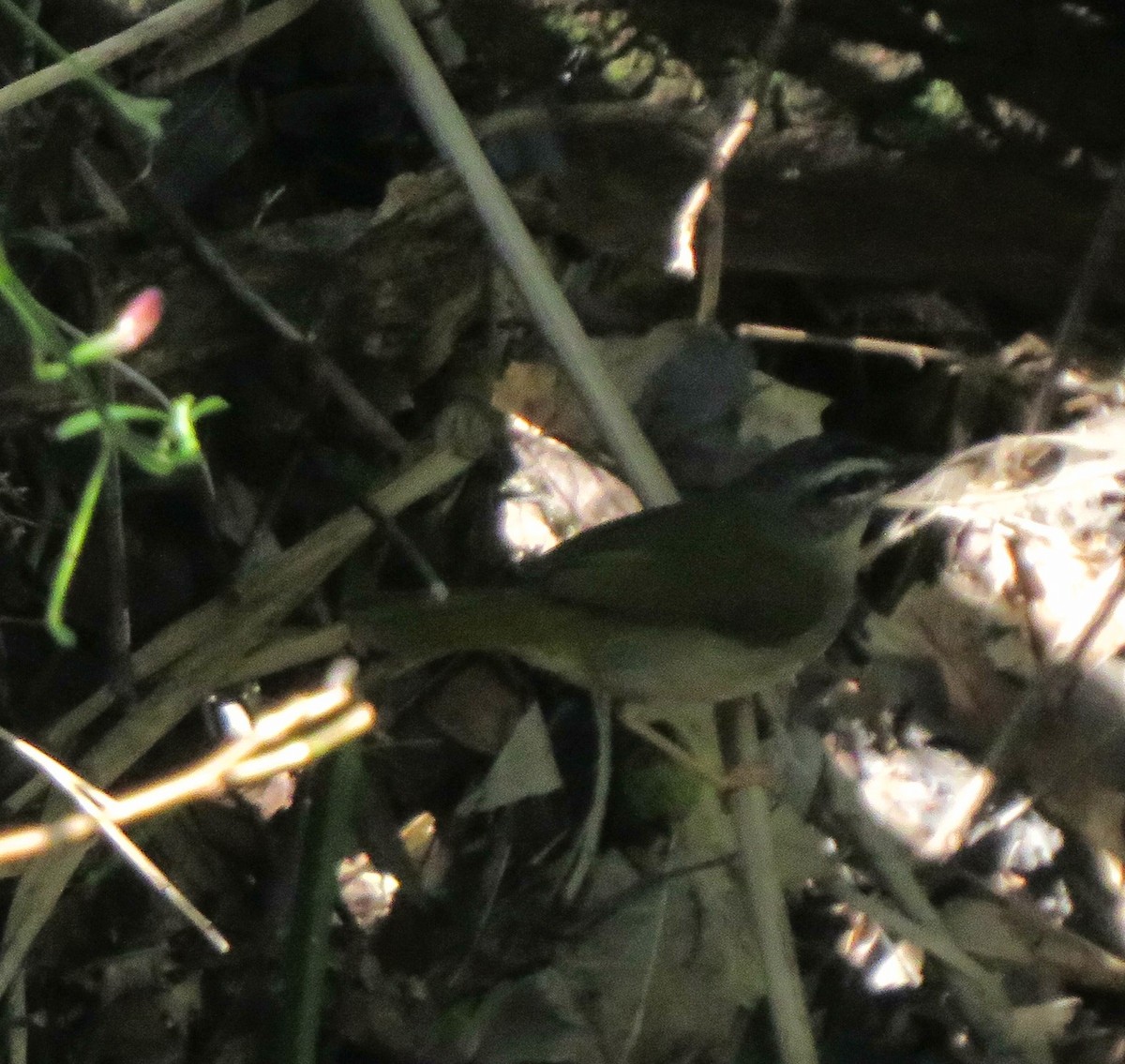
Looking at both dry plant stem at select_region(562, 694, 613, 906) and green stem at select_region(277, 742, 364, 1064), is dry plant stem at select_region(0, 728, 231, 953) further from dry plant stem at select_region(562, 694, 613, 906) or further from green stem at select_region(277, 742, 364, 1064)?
dry plant stem at select_region(562, 694, 613, 906)

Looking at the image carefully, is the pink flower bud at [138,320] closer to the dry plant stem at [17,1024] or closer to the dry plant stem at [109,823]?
the dry plant stem at [109,823]

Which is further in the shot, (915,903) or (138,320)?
(915,903)

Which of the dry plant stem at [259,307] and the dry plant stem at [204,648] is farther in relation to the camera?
the dry plant stem at [259,307]

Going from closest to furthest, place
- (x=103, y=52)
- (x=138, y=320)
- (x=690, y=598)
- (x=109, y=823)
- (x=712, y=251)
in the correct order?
(x=138, y=320) < (x=109, y=823) < (x=103, y=52) < (x=712, y=251) < (x=690, y=598)

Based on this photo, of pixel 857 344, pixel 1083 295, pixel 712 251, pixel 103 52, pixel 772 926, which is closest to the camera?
pixel 103 52

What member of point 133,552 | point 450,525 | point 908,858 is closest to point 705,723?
point 908,858

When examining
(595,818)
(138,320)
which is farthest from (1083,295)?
(138,320)

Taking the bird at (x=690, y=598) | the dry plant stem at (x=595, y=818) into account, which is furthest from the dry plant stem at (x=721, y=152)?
the dry plant stem at (x=595, y=818)

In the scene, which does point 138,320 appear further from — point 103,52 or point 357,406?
point 357,406
